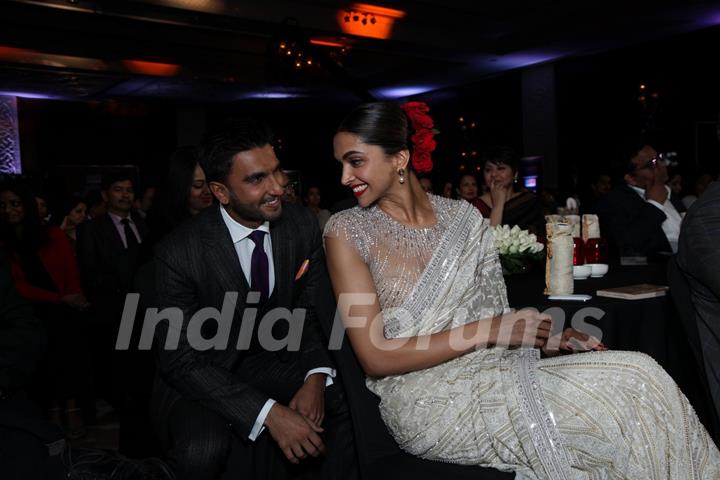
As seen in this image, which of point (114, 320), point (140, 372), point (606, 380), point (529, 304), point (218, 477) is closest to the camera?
point (606, 380)

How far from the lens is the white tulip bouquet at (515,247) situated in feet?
9.90

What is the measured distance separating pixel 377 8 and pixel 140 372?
7.43 metres

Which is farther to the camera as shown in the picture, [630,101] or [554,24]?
[630,101]

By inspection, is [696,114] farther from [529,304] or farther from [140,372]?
[140,372]

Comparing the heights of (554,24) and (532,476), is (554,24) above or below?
above

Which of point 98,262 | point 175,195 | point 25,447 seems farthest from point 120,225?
point 25,447

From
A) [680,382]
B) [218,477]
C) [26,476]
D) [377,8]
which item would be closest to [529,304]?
[680,382]

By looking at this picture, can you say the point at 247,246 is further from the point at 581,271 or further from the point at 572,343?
the point at 581,271

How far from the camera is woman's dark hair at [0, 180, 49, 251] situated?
4.16 metres

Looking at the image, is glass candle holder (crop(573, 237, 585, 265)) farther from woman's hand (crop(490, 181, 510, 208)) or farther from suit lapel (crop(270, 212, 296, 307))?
woman's hand (crop(490, 181, 510, 208))

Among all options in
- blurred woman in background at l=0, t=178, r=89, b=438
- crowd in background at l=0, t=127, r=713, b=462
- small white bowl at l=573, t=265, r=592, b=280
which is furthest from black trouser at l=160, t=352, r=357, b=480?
blurred woman in background at l=0, t=178, r=89, b=438

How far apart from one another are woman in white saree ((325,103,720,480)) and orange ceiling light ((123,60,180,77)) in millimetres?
10993

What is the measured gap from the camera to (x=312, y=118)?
17.9 m

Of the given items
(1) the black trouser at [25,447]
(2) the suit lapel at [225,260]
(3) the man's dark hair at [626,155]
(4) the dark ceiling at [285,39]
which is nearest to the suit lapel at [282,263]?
(2) the suit lapel at [225,260]
